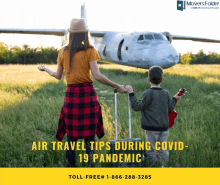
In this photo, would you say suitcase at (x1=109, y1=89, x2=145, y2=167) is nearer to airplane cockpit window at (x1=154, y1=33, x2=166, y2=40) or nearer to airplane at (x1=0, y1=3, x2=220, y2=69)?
airplane at (x1=0, y1=3, x2=220, y2=69)

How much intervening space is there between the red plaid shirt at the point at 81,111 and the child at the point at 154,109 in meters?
0.47

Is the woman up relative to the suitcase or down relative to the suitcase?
up

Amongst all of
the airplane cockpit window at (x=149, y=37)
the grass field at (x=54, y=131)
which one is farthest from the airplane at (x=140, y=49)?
the grass field at (x=54, y=131)

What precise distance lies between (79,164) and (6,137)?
58.6 inches

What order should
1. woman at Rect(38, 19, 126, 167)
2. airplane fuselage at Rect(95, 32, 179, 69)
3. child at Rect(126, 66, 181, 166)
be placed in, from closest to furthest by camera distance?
1. woman at Rect(38, 19, 126, 167)
2. child at Rect(126, 66, 181, 166)
3. airplane fuselage at Rect(95, 32, 179, 69)

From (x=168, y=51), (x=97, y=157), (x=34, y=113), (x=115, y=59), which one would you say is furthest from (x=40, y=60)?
(x=97, y=157)

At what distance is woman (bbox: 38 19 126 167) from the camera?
2273 millimetres

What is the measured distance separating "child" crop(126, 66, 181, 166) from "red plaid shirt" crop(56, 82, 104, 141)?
466 millimetres

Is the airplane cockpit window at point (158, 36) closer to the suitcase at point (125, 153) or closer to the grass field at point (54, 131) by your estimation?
the grass field at point (54, 131)

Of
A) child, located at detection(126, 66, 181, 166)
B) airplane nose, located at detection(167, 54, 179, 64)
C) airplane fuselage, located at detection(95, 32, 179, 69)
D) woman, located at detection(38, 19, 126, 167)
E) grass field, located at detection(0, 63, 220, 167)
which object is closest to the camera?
woman, located at detection(38, 19, 126, 167)

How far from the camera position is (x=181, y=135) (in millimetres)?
3402

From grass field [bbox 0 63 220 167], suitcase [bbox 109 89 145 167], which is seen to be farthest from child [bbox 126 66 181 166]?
grass field [bbox 0 63 220 167]

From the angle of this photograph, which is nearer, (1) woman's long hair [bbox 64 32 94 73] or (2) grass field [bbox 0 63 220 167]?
(1) woman's long hair [bbox 64 32 94 73]
